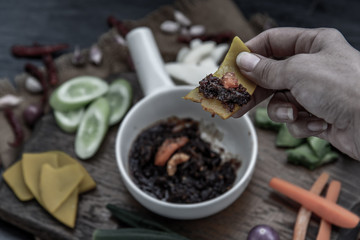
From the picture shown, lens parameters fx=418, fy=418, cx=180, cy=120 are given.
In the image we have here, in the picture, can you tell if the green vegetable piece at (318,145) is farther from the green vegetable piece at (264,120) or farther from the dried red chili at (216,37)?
the dried red chili at (216,37)

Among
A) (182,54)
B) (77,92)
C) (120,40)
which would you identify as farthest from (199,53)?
(77,92)

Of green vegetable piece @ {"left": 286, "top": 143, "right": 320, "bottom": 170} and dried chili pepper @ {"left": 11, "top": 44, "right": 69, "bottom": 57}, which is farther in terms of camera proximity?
dried chili pepper @ {"left": 11, "top": 44, "right": 69, "bottom": 57}

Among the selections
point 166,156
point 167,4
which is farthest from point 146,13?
point 166,156

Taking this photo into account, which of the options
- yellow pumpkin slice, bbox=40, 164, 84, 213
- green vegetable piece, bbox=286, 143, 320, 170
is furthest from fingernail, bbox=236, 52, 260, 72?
yellow pumpkin slice, bbox=40, 164, 84, 213

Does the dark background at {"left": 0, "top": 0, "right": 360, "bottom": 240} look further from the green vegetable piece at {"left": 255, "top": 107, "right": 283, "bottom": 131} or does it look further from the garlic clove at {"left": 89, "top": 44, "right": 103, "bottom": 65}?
the green vegetable piece at {"left": 255, "top": 107, "right": 283, "bottom": 131}

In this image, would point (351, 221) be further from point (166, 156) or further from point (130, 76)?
point (130, 76)

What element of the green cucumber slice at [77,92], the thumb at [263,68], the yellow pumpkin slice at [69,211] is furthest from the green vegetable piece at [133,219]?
the thumb at [263,68]
